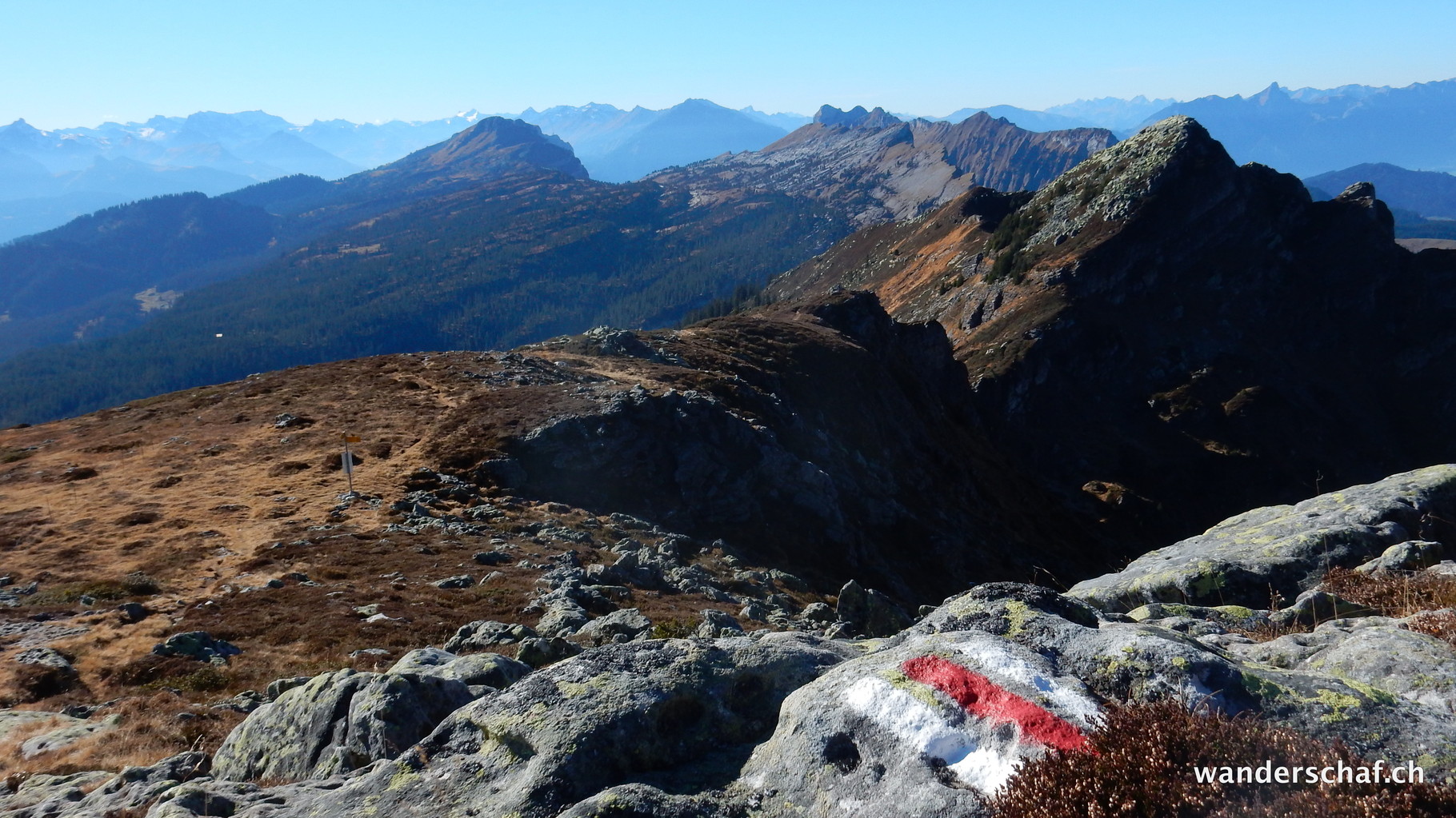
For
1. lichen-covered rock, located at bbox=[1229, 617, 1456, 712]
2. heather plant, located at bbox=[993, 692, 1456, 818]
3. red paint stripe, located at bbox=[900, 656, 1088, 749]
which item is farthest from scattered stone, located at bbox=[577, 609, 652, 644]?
heather plant, located at bbox=[993, 692, 1456, 818]

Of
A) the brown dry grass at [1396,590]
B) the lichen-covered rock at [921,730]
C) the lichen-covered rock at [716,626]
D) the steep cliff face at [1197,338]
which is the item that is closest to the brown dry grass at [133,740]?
the lichen-covered rock at [716,626]

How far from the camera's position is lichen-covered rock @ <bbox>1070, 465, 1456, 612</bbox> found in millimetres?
15086

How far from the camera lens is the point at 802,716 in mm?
7133

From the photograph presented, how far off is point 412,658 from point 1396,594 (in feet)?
54.8

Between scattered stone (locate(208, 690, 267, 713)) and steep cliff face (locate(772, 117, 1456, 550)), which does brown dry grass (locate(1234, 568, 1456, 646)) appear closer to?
scattered stone (locate(208, 690, 267, 713))

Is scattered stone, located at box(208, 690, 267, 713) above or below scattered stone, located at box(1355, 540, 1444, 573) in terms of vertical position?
below

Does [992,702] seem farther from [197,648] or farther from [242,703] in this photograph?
[197,648]

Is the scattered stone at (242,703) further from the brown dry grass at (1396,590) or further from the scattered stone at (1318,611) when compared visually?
the brown dry grass at (1396,590)

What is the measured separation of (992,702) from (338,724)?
9254 millimetres

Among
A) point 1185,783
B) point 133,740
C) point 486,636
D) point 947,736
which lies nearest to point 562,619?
point 486,636

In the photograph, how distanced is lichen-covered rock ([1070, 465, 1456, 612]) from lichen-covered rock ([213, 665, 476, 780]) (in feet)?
46.5

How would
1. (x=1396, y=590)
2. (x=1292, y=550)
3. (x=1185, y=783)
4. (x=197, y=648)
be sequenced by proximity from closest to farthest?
(x=1185, y=783) < (x=1396, y=590) < (x=1292, y=550) < (x=197, y=648)

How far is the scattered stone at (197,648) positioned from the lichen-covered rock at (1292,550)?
22.1m

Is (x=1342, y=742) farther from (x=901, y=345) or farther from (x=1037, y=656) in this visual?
(x=901, y=345)
